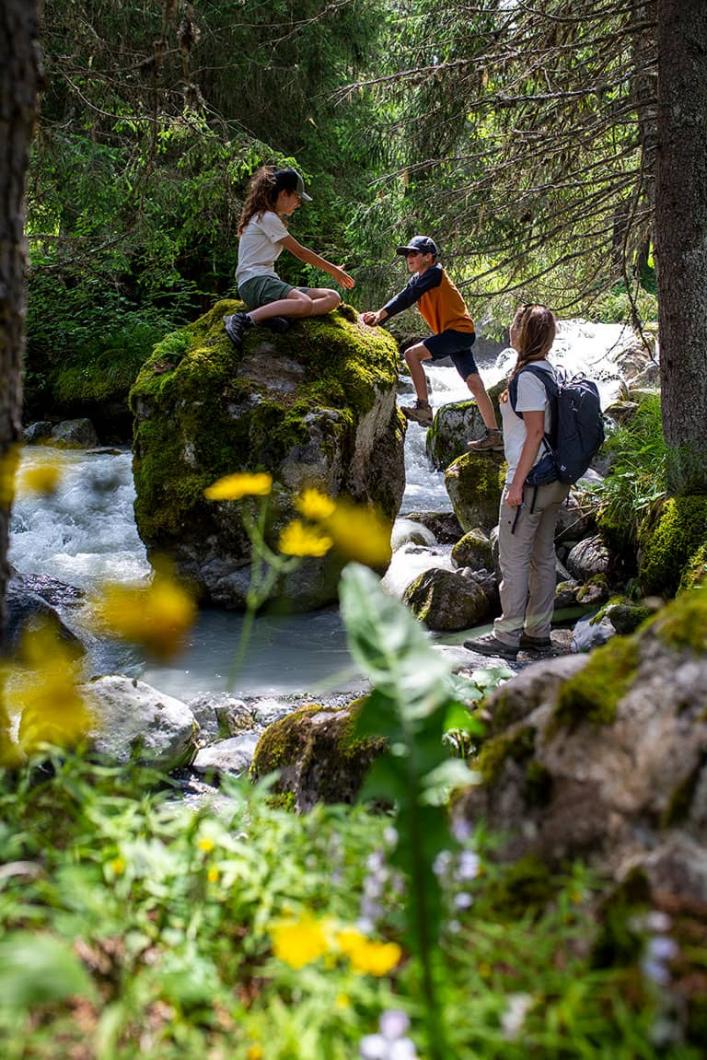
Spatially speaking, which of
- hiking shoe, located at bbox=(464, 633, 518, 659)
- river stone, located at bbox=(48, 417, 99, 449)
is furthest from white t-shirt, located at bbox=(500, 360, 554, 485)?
river stone, located at bbox=(48, 417, 99, 449)

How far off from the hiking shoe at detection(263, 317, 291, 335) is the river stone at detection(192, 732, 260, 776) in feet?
13.2

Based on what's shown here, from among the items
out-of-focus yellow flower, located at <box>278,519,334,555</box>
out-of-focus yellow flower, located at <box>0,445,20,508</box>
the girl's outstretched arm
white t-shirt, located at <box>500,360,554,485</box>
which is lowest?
out-of-focus yellow flower, located at <box>278,519,334,555</box>

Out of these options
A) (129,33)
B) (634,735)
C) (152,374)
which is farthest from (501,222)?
(129,33)

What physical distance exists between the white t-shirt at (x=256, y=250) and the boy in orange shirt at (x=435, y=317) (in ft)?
3.09

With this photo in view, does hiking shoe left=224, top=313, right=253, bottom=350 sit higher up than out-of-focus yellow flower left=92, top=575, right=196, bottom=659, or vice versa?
hiking shoe left=224, top=313, right=253, bottom=350

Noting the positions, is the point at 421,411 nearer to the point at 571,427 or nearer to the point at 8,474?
the point at 571,427

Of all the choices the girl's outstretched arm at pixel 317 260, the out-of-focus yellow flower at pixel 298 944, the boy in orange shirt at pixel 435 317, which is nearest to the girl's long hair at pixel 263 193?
the girl's outstretched arm at pixel 317 260

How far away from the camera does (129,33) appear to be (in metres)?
14.2

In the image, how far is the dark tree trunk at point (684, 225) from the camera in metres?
5.98

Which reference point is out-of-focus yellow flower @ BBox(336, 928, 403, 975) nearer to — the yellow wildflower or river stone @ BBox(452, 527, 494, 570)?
the yellow wildflower

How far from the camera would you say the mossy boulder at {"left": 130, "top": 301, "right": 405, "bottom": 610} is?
705 cm

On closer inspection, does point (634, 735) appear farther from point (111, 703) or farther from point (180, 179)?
point (180, 179)

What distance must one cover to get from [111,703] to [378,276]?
6.29 meters

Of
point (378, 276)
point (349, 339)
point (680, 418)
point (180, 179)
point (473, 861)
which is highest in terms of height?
point (180, 179)
